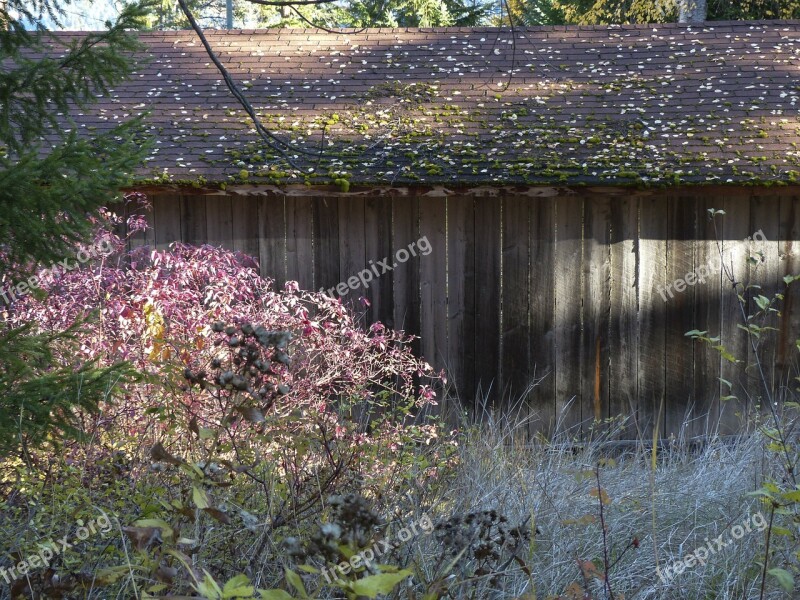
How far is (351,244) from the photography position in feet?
22.7

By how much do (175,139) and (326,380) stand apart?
297 cm

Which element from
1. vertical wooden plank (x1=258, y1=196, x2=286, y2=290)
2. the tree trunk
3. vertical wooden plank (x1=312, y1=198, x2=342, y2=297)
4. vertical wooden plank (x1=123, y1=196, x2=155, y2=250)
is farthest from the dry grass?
the tree trunk

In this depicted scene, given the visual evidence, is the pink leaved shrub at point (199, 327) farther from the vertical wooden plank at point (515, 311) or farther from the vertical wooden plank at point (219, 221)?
the vertical wooden plank at point (515, 311)

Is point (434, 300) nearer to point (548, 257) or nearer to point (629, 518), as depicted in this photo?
point (548, 257)

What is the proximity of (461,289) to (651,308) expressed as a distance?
1727 millimetres

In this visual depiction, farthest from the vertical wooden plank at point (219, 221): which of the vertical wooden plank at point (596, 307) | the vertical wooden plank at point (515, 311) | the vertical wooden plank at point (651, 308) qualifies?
the vertical wooden plank at point (651, 308)

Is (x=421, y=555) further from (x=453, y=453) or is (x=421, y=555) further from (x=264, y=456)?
(x=453, y=453)

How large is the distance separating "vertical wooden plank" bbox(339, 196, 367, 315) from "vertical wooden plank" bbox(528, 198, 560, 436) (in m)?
1.54

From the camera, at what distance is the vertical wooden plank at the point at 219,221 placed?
693 cm

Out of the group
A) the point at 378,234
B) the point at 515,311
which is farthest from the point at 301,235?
the point at 515,311

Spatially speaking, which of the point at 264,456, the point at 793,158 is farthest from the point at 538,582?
the point at 793,158

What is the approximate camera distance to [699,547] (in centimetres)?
348

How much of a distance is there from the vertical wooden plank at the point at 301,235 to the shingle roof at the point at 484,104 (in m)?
0.49

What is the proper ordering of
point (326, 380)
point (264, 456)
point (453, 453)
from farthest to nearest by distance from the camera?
point (326, 380)
point (453, 453)
point (264, 456)
